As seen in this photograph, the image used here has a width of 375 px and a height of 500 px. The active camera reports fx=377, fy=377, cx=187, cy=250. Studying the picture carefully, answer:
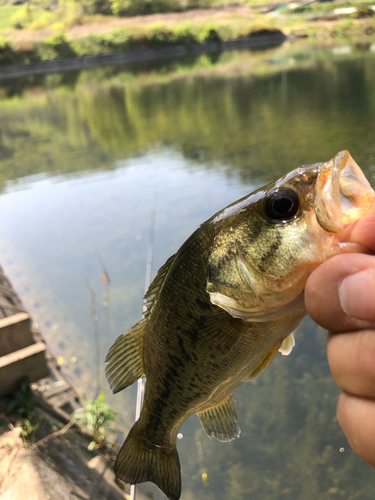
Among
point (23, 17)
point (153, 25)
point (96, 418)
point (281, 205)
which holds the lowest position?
point (96, 418)

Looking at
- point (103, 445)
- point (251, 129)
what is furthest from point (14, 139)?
point (103, 445)

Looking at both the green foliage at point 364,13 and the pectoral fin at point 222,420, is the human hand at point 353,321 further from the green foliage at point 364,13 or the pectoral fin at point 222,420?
the green foliage at point 364,13

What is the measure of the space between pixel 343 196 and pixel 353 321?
1.02ft

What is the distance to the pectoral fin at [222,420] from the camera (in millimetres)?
1559

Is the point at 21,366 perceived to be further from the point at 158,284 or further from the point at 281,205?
the point at 281,205

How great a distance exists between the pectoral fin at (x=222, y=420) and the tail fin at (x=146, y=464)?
0.72 feet

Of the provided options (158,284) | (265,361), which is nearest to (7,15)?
(158,284)

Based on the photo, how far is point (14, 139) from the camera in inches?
704

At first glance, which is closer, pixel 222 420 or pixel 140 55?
pixel 222 420

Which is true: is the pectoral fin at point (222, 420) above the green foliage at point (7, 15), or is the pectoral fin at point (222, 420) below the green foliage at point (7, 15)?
below

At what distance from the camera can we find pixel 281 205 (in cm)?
106

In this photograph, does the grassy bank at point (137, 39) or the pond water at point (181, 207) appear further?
the grassy bank at point (137, 39)

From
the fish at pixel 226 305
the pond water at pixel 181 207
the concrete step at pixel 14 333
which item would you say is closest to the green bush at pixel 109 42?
the pond water at pixel 181 207

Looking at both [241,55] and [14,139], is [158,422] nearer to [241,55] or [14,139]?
[14,139]
